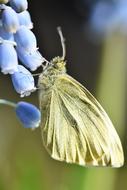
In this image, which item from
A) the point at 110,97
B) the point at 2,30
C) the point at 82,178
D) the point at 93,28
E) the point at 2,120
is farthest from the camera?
the point at 93,28

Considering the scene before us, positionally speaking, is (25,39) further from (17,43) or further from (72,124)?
(72,124)

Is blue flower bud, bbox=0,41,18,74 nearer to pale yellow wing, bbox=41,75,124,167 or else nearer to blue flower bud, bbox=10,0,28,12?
blue flower bud, bbox=10,0,28,12

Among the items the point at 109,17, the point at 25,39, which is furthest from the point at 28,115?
the point at 109,17

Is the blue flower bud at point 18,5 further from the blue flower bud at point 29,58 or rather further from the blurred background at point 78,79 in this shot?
the blurred background at point 78,79

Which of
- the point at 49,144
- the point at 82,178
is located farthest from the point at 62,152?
the point at 82,178

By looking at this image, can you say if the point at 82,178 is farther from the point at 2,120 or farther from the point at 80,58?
the point at 80,58

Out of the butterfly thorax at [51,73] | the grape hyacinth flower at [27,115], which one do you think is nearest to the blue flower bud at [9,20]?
the grape hyacinth flower at [27,115]
